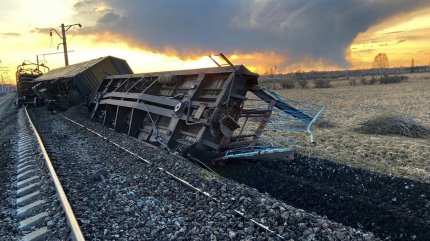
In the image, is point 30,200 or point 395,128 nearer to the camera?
point 30,200

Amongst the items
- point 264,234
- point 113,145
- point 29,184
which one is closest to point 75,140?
point 113,145

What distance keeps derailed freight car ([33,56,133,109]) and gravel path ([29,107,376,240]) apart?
11818 millimetres

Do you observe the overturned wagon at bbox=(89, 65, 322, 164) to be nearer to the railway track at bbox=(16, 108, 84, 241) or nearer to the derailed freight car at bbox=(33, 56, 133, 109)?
the railway track at bbox=(16, 108, 84, 241)

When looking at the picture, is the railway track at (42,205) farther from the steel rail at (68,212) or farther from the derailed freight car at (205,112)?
the derailed freight car at (205,112)

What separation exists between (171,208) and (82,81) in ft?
52.5

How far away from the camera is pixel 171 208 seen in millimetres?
5770

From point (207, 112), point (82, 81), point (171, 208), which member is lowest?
point (171, 208)

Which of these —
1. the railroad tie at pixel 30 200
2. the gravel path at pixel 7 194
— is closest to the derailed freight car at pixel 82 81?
the gravel path at pixel 7 194

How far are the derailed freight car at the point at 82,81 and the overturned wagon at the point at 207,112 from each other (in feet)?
27.5

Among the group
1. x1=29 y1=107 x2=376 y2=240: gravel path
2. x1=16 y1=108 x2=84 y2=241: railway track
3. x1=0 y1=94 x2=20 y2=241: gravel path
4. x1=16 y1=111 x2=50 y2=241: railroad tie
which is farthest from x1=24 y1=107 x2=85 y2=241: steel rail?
x1=0 y1=94 x2=20 y2=241: gravel path

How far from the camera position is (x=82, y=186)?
281 inches

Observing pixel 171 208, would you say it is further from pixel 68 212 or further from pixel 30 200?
pixel 30 200

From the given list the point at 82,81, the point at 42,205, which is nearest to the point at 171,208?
the point at 42,205

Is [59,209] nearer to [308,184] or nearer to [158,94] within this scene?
[308,184]
